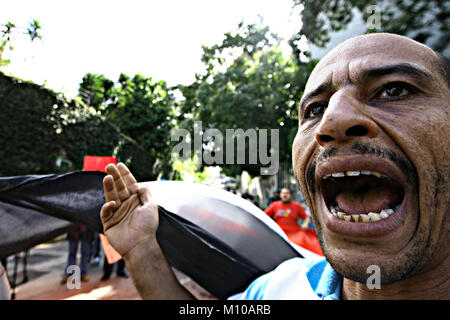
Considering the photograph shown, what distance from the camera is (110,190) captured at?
1.27 meters

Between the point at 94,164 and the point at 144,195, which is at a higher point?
the point at 94,164

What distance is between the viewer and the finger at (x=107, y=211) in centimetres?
127

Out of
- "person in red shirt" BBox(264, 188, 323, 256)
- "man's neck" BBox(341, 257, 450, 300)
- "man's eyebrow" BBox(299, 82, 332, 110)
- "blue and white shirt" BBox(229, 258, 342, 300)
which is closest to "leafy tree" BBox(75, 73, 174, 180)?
"man's eyebrow" BBox(299, 82, 332, 110)

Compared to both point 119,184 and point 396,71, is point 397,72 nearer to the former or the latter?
point 396,71

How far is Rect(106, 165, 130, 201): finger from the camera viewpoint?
4.08 ft

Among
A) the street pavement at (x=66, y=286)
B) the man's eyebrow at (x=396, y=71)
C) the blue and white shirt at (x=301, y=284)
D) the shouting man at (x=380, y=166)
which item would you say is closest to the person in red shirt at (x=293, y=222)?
the street pavement at (x=66, y=286)

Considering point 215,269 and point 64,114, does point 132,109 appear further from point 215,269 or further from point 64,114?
point 215,269

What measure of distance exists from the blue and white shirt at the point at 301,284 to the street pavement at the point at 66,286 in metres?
2.94

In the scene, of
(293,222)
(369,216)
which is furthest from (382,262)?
(293,222)

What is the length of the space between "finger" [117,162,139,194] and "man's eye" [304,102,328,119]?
33.7 inches

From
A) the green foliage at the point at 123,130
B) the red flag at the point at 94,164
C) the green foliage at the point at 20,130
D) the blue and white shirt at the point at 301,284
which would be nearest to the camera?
the blue and white shirt at the point at 301,284

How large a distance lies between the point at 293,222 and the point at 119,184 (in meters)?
3.95

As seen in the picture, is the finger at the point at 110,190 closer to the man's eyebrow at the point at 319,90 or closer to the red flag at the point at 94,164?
the red flag at the point at 94,164

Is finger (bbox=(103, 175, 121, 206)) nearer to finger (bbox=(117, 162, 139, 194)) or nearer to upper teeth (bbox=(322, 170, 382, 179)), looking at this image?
finger (bbox=(117, 162, 139, 194))
